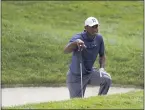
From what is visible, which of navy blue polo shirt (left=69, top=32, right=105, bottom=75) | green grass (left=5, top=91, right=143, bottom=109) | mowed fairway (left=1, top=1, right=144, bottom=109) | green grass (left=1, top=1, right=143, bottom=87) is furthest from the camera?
green grass (left=1, top=1, right=143, bottom=87)

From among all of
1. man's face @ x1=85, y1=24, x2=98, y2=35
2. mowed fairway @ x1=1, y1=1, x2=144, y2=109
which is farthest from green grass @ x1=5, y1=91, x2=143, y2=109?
man's face @ x1=85, y1=24, x2=98, y2=35

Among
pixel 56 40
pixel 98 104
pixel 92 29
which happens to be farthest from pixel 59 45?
pixel 98 104

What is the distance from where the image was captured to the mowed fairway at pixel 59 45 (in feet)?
53.5

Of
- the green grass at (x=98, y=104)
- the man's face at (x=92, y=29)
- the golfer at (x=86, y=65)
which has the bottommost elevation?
the green grass at (x=98, y=104)

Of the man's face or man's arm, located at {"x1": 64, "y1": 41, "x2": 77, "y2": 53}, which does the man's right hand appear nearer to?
man's arm, located at {"x1": 64, "y1": 41, "x2": 77, "y2": 53}

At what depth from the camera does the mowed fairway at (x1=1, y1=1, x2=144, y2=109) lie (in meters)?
16.3

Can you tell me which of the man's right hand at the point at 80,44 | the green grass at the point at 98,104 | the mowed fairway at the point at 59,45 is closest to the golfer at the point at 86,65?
the man's right hand at the point at 80,44

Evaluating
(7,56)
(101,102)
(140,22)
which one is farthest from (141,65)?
(140,22)

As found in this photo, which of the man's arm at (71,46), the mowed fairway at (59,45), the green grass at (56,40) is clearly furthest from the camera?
the green grass at (56,40)

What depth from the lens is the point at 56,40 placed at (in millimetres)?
20953

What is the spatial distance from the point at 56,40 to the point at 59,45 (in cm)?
73

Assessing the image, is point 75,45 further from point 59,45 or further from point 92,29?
point 59,45

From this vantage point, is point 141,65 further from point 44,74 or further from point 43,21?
point 43,21

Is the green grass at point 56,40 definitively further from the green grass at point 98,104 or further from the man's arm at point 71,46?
the green grass at point 98,104
